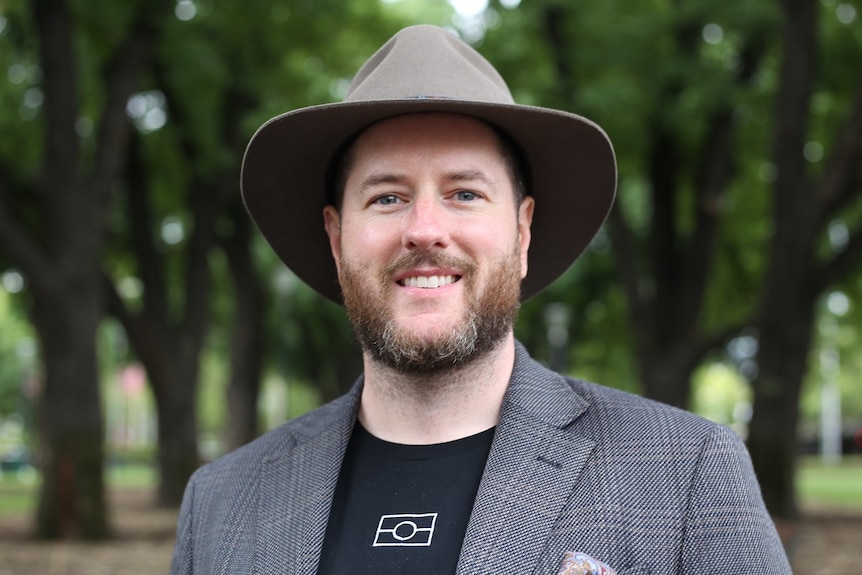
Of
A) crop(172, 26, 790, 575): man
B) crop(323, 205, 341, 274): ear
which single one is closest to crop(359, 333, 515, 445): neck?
crop(172, 26, 790, 575): man

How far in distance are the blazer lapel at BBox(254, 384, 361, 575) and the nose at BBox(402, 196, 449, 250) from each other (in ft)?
1.74

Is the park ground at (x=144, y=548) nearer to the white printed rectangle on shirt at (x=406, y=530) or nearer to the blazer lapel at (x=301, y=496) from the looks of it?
the blazer lapel at (x=301, y=496)

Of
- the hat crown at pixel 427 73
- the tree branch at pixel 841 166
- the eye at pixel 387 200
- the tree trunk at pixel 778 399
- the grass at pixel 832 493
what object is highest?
the hat crown at pixel 427 73

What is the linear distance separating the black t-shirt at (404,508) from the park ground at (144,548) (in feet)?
24.2

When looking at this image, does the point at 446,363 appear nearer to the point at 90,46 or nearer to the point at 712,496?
the point at 712,496

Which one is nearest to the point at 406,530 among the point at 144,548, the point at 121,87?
the point at 144,548

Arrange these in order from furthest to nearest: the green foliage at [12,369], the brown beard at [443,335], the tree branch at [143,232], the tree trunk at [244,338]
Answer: the green foliage at [12,369] < the tree trunk at [244,338] < the tree branch at [143,232] < the brown beard at [443,335]

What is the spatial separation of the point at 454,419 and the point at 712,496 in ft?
2.11

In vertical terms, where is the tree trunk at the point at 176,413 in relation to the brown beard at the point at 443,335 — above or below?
below

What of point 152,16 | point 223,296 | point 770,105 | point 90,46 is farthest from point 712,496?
point 223,296

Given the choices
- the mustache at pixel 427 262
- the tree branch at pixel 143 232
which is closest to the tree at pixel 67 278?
the tree branch at pixel 143 232

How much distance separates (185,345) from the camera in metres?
20.3

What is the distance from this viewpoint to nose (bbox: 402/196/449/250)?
9.32 feet

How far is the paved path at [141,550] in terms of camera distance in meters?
11.5
